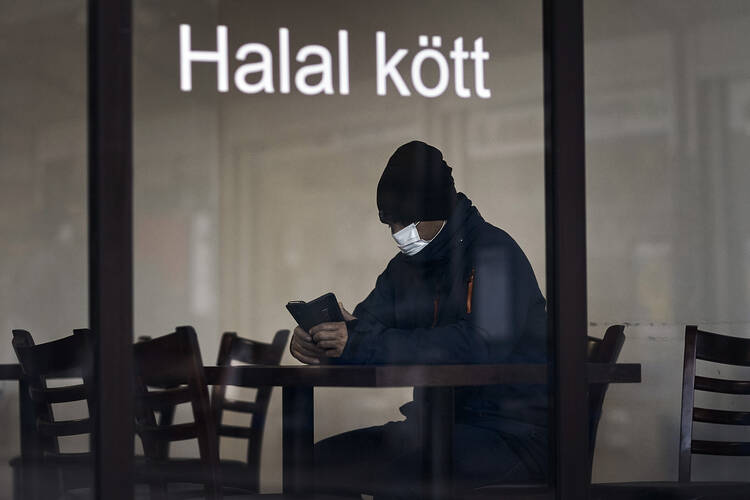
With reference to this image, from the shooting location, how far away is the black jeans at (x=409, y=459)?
76.8 inches

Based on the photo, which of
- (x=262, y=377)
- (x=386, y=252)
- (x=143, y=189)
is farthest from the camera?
(x=386, y=252)

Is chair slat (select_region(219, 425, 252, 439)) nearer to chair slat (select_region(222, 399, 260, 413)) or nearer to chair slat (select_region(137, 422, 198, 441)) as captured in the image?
chair slat (select_region(222, 399, 260, 413))


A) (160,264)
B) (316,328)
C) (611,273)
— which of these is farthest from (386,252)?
(611,273)

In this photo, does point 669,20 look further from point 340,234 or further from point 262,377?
point 262,377

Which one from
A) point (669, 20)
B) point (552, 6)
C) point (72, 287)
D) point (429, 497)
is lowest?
point (429, 497)

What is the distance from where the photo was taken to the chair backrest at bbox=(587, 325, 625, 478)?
6.34 ft

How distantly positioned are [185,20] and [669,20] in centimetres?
239

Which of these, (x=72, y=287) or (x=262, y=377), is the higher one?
(x=72, y=287)

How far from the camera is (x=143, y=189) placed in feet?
5.97

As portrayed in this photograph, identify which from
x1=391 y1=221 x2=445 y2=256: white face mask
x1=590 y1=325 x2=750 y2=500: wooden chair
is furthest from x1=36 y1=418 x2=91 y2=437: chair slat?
x1=590 y1=325 x2=750 y2=500: wooden chair

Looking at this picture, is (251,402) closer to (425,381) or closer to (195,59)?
(425,381)

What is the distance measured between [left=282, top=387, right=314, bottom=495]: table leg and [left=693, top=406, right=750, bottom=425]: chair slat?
44.8 inches

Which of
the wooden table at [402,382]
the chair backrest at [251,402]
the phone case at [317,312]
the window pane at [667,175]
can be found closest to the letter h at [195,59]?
the phone case at [317,312]

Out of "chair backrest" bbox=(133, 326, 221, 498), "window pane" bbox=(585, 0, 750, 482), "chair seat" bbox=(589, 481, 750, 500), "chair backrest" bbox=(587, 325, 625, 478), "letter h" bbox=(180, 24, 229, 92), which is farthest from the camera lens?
"window pane" bbox=(585, 0, 750, 482)
